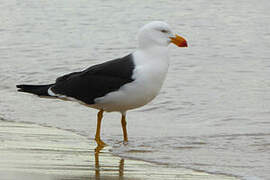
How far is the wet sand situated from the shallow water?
0.91 ft

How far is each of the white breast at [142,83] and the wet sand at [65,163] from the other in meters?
0.48

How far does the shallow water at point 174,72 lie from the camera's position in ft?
21.3

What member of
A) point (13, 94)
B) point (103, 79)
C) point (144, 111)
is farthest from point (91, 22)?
point (103, 79)

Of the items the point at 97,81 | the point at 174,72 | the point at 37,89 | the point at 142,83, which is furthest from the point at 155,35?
the point at 174,72

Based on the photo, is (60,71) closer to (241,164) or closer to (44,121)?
(44,121)

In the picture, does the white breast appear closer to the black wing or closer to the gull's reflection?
the black wing

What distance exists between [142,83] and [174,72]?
14.0ft

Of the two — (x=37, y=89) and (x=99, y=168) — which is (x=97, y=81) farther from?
(x=99, y=168)

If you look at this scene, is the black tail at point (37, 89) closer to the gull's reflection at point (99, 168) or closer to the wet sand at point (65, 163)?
the wet sand at point (65, 163)

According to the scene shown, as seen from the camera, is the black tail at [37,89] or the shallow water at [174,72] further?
the black tail at [37,89]

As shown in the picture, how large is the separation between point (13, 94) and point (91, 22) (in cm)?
565

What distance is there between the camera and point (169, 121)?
786cm

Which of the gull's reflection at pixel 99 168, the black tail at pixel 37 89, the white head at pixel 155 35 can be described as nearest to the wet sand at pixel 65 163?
the gull's reflection at pixel 99 168

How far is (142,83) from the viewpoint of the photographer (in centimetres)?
609
